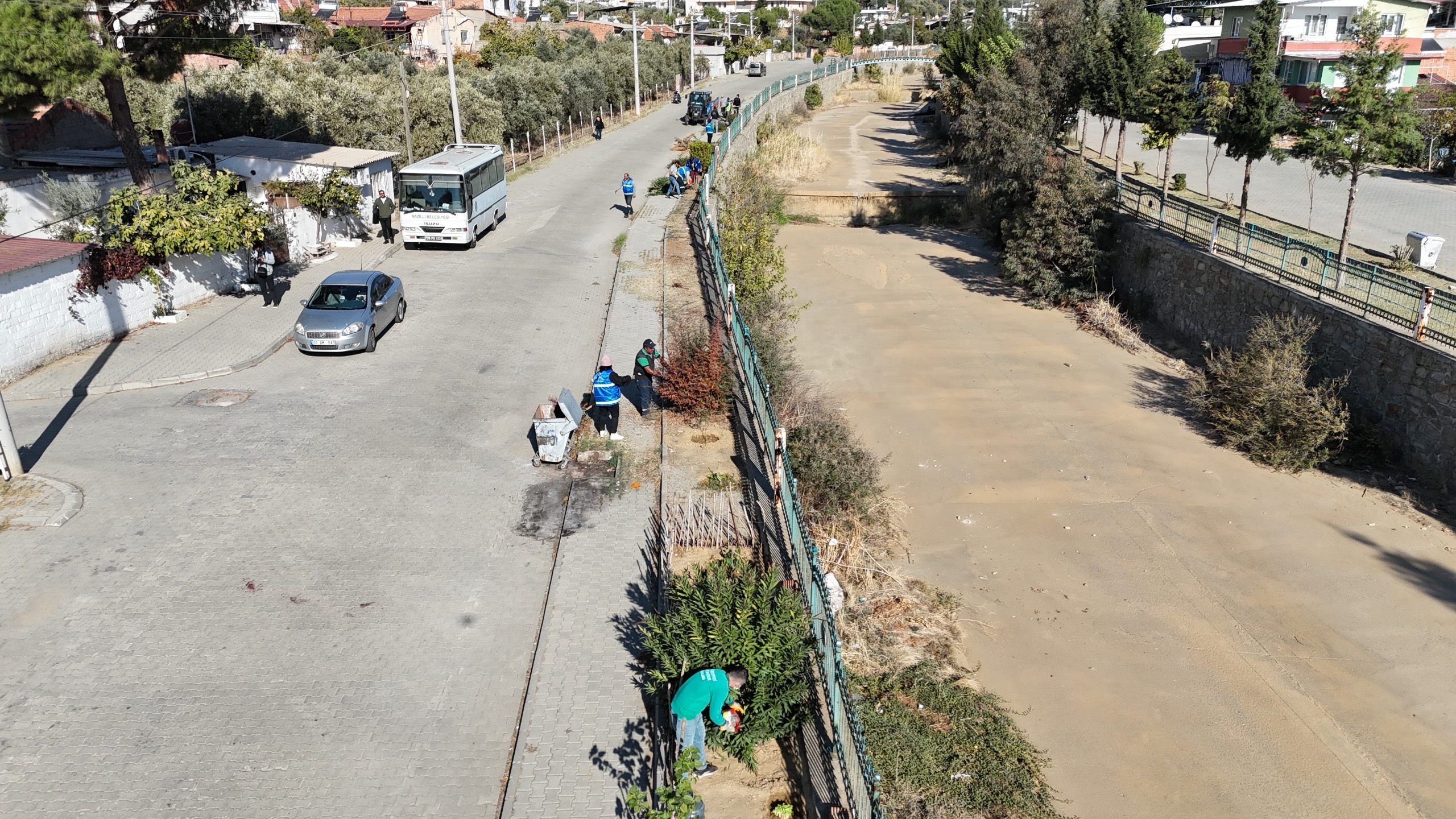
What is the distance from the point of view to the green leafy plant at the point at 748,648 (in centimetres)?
814

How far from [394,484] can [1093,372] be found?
1414 cm

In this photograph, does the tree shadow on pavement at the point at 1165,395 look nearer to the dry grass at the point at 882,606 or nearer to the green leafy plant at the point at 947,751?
the dry grass at the point at 882,606

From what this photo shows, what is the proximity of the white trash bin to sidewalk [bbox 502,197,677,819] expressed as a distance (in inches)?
615

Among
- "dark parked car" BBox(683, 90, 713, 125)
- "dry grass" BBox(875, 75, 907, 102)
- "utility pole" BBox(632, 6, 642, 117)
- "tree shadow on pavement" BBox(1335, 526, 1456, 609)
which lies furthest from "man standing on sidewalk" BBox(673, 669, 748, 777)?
"dry grass" BBox(875, 75, 907, 102)

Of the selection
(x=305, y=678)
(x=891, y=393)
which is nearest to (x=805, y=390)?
(x=891, y=393)

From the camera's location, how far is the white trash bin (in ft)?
61.7

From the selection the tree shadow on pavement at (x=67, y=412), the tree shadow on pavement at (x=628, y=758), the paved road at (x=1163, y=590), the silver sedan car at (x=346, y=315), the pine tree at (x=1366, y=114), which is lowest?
the paved road at (x=1163, y=590)

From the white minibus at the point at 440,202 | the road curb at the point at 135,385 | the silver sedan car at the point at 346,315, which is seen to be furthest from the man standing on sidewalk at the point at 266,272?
the white minibus at the point at 440,202

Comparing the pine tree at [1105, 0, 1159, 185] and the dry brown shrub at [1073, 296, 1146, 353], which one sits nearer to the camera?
the dry brown shrub at [1073, 296, 1146, 353]

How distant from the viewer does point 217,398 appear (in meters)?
15.8

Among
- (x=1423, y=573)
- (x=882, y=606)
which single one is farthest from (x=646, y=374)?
(x=1423, y=573)

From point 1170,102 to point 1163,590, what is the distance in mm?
15839

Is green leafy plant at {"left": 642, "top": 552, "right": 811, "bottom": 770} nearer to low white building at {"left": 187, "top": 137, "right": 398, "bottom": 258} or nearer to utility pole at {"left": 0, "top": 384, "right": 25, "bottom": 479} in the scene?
utility pole at {"left": 0, "top": 384, "right": 25, "bottom": 479}

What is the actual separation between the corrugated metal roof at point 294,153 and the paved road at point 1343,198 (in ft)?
78.2
